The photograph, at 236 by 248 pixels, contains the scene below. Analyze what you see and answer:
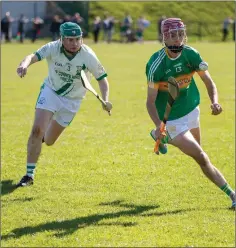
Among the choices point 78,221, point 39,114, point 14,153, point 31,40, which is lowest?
point 31,40

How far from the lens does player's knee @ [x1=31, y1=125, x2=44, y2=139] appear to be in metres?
8.55

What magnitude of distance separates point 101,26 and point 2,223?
42.7 meters

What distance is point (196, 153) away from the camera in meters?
7.22

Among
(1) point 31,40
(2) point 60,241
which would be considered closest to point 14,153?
(2) point 60,241

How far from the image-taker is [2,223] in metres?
6.98

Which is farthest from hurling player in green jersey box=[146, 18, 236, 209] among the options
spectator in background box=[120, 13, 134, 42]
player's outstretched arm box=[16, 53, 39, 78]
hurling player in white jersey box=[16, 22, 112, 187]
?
spectator in background box=[120, 13, 134, 42]

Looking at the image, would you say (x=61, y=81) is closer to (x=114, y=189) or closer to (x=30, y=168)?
(x=30, y=168)

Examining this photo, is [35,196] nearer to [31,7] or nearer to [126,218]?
[126,218]

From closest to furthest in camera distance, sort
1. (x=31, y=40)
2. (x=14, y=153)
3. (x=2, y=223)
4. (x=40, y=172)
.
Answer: (x=2, y=223), (x=40, y=172), (x=14, y=153), (x=31, y=40)

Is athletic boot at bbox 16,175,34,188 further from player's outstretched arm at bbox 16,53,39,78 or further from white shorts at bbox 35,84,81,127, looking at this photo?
player's outstretched arm at bbox 16,53,39,78

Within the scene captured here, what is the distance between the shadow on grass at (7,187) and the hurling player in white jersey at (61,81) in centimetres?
11

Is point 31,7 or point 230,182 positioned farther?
point 31,7

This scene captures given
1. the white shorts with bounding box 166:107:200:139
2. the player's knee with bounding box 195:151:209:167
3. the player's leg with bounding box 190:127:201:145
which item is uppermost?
the white shorts with bounding box 166:107:200:139

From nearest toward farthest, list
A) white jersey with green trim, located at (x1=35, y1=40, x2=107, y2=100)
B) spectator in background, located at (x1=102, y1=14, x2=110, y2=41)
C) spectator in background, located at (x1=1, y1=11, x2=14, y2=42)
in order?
1. white jersey with green trim, located at (x1=35, y1=40, x2=107, y2=100)
2. spectator in background, located at (x1=1, y1=11, x2=14, y2=42)
3. spectator in background, located at (x1=102, y1=14, x2=110, y2=41)
